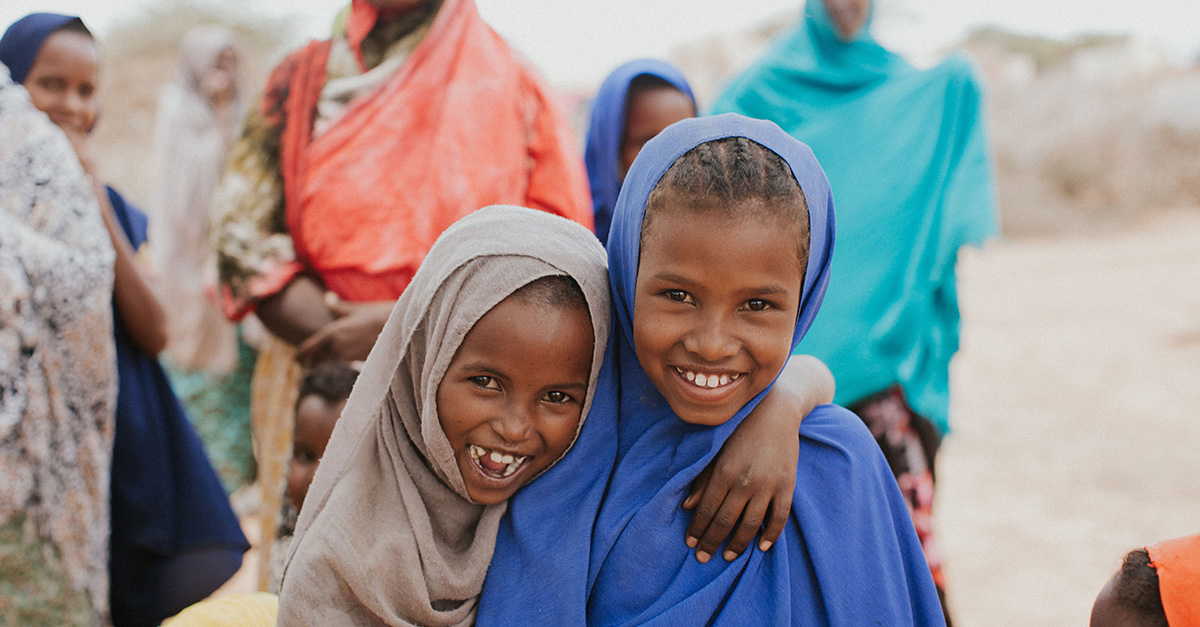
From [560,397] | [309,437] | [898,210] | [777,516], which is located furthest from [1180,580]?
[309,437]

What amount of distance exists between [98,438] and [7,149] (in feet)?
2.57

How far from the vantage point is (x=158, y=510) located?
2561 millimetres

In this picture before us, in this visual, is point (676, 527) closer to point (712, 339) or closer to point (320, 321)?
point (712, 339)

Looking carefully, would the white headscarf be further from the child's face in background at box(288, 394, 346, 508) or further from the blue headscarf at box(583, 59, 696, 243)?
the blue headscarf at box(583, 59, 696, 243)

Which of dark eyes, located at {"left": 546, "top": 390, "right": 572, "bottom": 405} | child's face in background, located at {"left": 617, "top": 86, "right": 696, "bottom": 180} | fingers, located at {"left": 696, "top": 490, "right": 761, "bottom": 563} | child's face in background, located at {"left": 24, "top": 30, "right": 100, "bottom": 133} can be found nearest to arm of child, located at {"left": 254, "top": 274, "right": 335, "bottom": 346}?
child's face in background, located at {"left": 24, "top": 30, "right": 100, "bottom": 133}

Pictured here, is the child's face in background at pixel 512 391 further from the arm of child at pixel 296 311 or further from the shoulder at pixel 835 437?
the arm of child at pixel 296 311

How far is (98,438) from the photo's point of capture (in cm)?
238

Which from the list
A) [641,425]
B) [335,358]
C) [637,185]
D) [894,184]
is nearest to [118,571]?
[335,358]

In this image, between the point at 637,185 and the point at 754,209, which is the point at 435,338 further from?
the point at 754,209

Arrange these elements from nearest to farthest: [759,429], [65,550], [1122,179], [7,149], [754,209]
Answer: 1. [754,209]
2. [759,429]
3. [7,149]
4. [65,550]
5. [1122,179]

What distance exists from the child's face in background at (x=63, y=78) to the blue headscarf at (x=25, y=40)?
0.04ft

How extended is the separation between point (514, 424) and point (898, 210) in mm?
1885

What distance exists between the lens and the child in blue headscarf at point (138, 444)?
8.08 feet

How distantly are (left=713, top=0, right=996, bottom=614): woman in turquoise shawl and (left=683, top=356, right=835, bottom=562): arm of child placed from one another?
4.10 ft
